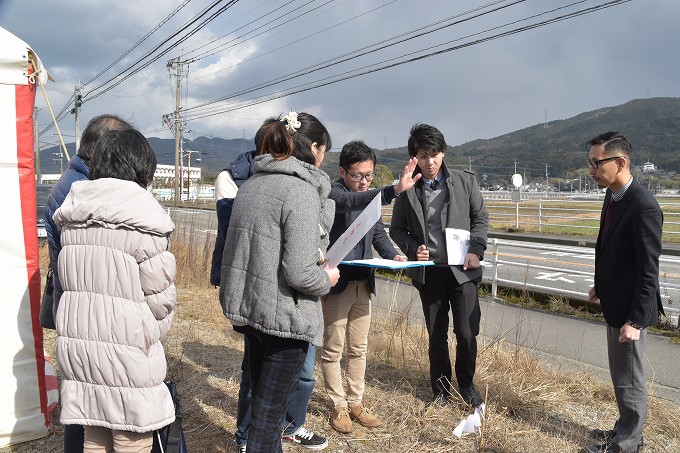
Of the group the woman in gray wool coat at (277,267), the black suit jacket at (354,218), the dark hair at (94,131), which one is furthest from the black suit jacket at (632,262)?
the dark hair at (94,131)

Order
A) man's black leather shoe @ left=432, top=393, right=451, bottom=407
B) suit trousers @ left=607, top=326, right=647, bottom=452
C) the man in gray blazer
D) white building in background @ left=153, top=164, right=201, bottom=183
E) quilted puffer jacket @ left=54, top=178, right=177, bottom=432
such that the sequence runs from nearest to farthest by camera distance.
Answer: quilted puffer jacket @ left=54, top=178, right=177, bottom=432 < suit trousers @ left=607, top=326, right=647, bottom=452 < the man in gray blazer < man's black leather shoe @ left=432, top=393, right=451, bottom=407 < white building in background @ left=153, top=164, right=201, bottom=183

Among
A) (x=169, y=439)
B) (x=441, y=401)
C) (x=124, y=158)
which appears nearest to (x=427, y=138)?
(x=441, y=401)

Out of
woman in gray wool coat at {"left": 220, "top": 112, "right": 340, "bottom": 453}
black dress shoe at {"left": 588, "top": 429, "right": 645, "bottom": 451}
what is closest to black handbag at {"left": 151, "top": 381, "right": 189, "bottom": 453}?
woman in gray wool coat at {"left": 220, "top": 112, "right": 340, "bottom": 453}

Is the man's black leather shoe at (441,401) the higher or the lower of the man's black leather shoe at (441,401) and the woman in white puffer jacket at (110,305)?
the lower

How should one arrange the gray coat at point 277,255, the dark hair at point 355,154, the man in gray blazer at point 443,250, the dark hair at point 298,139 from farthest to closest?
the man in gray blazer at point 443,250
the dark hair at point 355,154
the dark hair at point 298,139
the gray coat at point 277,255

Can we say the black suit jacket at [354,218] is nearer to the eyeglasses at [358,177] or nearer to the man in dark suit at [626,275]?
the eyeglasses at [358,177]

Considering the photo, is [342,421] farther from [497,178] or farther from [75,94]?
[497,178]

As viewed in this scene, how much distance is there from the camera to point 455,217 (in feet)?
11.5

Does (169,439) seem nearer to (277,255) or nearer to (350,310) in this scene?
(277,255)

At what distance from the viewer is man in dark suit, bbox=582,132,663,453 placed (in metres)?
2.71

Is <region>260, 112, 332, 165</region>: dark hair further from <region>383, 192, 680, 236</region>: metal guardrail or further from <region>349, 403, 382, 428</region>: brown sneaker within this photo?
<region>383, 192, 680, 236</region>: metal guardrail

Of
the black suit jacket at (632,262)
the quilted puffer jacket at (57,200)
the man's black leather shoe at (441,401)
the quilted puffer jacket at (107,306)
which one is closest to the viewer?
the quilted puffer jacket at (107,306)

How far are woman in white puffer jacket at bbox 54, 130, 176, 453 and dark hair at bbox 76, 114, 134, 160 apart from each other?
1.92 feet

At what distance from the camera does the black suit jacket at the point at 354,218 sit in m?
2.95
